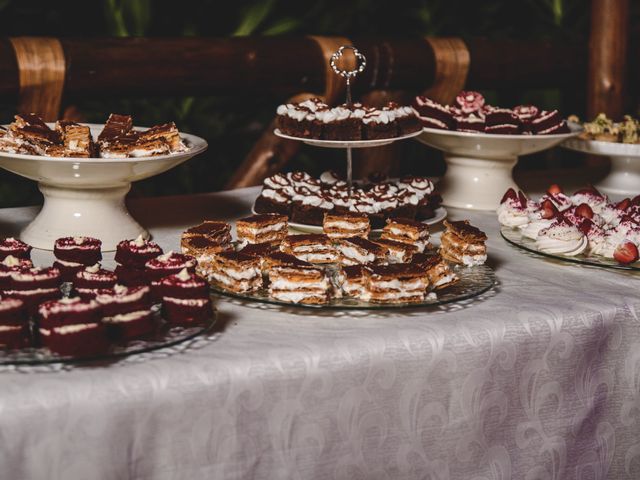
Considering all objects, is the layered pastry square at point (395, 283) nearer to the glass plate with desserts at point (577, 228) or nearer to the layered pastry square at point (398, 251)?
the layered pastry square at point (398, 251)

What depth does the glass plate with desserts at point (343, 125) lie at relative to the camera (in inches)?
69.2

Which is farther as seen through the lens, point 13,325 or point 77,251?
point 77,251

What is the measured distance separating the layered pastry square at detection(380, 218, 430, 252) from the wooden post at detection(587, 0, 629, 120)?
5.41ft

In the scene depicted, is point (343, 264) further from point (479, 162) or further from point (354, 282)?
point (479, 162)

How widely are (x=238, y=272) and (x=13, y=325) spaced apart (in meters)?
0.36

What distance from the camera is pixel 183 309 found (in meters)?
1.13

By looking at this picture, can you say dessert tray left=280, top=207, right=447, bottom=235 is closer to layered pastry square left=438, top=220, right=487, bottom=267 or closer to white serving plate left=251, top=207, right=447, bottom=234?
white serving plate left=251, top=207, right=447, bottom=234

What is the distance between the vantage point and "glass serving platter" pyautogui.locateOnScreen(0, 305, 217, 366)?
3.34 ft

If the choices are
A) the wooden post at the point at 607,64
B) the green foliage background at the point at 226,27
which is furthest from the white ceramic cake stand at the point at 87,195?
the green foliage background at the point at 226,27

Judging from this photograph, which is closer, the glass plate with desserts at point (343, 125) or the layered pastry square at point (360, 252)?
the layered pastry square at point (360, 252)

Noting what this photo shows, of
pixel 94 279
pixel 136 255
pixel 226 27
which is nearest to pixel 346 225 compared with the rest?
pixel 136 255

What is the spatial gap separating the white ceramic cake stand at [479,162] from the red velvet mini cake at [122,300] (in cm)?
107

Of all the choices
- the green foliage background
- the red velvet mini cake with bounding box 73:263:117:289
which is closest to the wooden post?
the green foliage background

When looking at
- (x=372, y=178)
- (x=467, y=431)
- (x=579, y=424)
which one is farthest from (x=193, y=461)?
(x=372, y=178)
